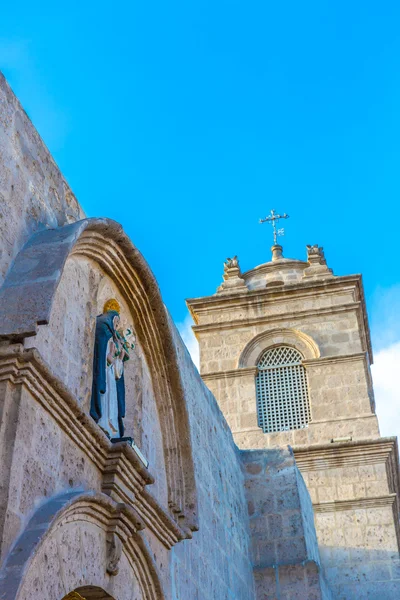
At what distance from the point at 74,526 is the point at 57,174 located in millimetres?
2257

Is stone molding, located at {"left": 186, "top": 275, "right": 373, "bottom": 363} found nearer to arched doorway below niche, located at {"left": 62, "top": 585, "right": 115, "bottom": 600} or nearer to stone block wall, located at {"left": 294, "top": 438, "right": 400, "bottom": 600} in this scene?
stone block wall, located at {"left": 294, "top": 438, "right": 400, "bottom": 600}

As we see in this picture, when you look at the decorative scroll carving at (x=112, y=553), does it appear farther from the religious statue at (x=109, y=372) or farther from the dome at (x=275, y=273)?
the dome at (x=275, y=273)

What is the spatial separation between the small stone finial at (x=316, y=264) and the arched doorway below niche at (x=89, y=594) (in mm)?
10655

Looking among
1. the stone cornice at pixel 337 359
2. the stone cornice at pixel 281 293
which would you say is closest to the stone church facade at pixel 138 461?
the stone cornice at pixel 337 359

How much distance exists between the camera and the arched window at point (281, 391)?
12.7 metres

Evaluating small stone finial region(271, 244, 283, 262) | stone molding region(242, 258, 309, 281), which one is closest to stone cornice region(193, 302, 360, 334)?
stone molding region(242, 258, 309, 281)

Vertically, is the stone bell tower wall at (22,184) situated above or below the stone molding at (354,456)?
below

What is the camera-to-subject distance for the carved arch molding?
382cm

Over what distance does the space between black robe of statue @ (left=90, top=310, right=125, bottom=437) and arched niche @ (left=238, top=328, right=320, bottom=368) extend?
8.42 m

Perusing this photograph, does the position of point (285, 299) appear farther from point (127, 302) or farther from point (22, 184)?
point (22, 184)

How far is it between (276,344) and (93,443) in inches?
374

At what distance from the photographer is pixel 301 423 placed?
12.6 meters

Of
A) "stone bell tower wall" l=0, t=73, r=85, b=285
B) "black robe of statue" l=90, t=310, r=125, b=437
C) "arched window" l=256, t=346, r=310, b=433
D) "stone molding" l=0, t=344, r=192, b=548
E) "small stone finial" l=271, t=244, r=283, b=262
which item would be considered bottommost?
"stone molding" l=0, t=344, r=192, b=548

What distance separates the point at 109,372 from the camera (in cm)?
503
